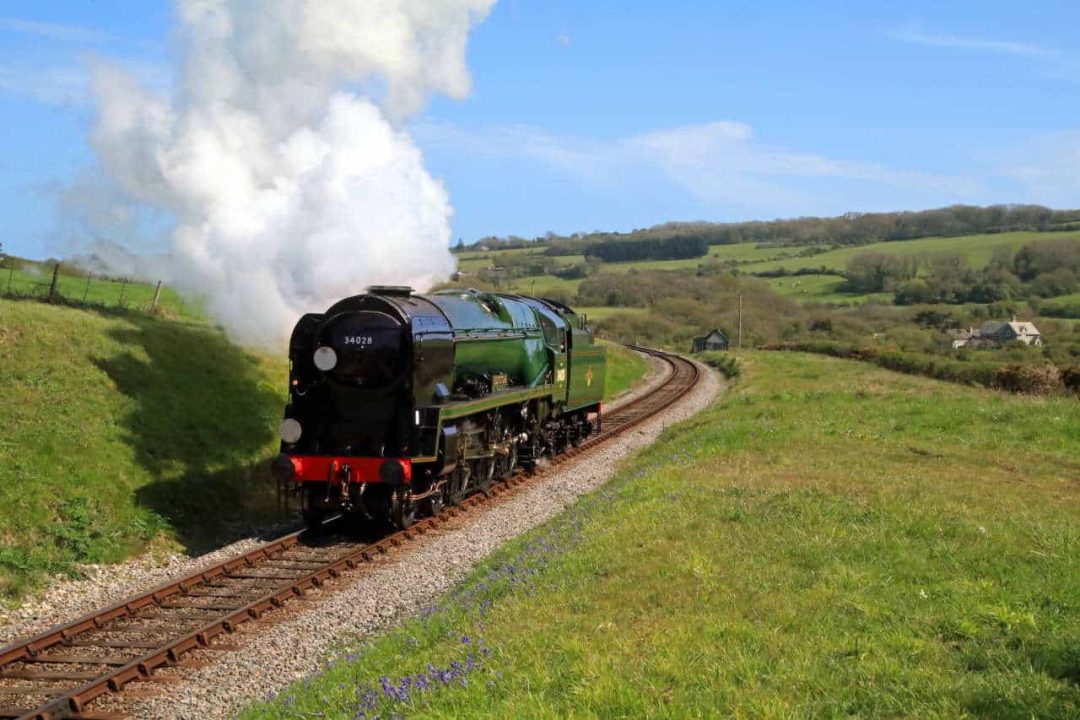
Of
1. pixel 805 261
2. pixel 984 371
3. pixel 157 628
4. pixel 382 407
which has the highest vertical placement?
pixel 805 261

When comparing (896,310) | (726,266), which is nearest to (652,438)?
(896,310)

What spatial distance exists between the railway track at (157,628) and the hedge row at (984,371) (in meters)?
31.4

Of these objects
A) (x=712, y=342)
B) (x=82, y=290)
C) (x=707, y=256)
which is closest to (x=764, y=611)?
(x=82, y=290)

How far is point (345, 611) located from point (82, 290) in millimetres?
22444

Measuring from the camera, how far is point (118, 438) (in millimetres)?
16516

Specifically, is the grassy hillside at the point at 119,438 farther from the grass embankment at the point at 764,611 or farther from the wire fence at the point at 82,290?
the grass embankment at the point at 764,611

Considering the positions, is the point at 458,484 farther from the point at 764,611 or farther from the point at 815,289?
the point at 815,289

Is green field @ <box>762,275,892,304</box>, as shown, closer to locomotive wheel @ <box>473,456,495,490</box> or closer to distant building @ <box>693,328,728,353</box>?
distant building @ <box>693,328,728,353</box>

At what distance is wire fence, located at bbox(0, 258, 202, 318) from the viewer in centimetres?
2356

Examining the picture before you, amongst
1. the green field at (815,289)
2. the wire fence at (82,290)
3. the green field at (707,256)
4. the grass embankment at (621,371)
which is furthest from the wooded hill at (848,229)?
the wire fence at (82,290)

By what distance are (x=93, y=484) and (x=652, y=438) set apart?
1782 centimetres

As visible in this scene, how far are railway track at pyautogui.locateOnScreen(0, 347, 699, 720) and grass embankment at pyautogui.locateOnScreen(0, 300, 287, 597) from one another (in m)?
1.79

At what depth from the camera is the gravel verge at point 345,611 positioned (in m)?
9.23

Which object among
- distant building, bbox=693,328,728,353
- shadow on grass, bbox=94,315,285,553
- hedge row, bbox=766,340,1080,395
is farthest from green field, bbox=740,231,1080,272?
shadow on grass, bbox=94,315,285,553
